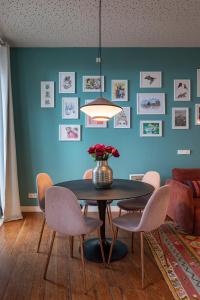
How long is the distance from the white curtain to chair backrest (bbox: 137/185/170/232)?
237 centimetres

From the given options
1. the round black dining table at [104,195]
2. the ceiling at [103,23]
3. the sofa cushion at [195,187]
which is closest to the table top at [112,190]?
the round black dining table at [104,195]

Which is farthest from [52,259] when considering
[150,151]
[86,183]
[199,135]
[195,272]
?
[199,135]

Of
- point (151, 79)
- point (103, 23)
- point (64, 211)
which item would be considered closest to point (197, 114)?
point (151, 79)

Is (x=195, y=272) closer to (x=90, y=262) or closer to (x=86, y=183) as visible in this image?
(x=90, y=262)

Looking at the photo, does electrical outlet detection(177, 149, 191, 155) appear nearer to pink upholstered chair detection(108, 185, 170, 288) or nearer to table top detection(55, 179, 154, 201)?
table top detection(55, 179, 154, 201)

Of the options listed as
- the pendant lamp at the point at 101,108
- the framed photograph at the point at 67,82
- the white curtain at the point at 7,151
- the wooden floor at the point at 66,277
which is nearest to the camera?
the wooden floor at the point at 66,277

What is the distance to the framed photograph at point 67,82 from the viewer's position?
409 centimetres

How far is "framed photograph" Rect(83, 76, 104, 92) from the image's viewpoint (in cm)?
410

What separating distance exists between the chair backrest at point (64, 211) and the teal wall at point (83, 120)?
6.72ft

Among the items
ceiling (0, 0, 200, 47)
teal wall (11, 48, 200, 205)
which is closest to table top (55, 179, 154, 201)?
teal wall (11, 48, 200, 205)

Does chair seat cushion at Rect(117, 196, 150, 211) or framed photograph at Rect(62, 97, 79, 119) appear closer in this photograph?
Answer: chair seat cushion at Rect(117, 196, 150, 211)

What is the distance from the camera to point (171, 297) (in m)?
1.97

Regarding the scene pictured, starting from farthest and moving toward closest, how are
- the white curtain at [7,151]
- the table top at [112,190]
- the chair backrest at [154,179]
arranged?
the white curtain at [7,151], the chair backrest at [154,179], the table top at [112,190]

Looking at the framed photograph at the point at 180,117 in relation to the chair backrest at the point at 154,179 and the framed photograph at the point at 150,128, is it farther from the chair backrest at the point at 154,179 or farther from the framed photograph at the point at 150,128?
the chair backrest at the point at 154,179
